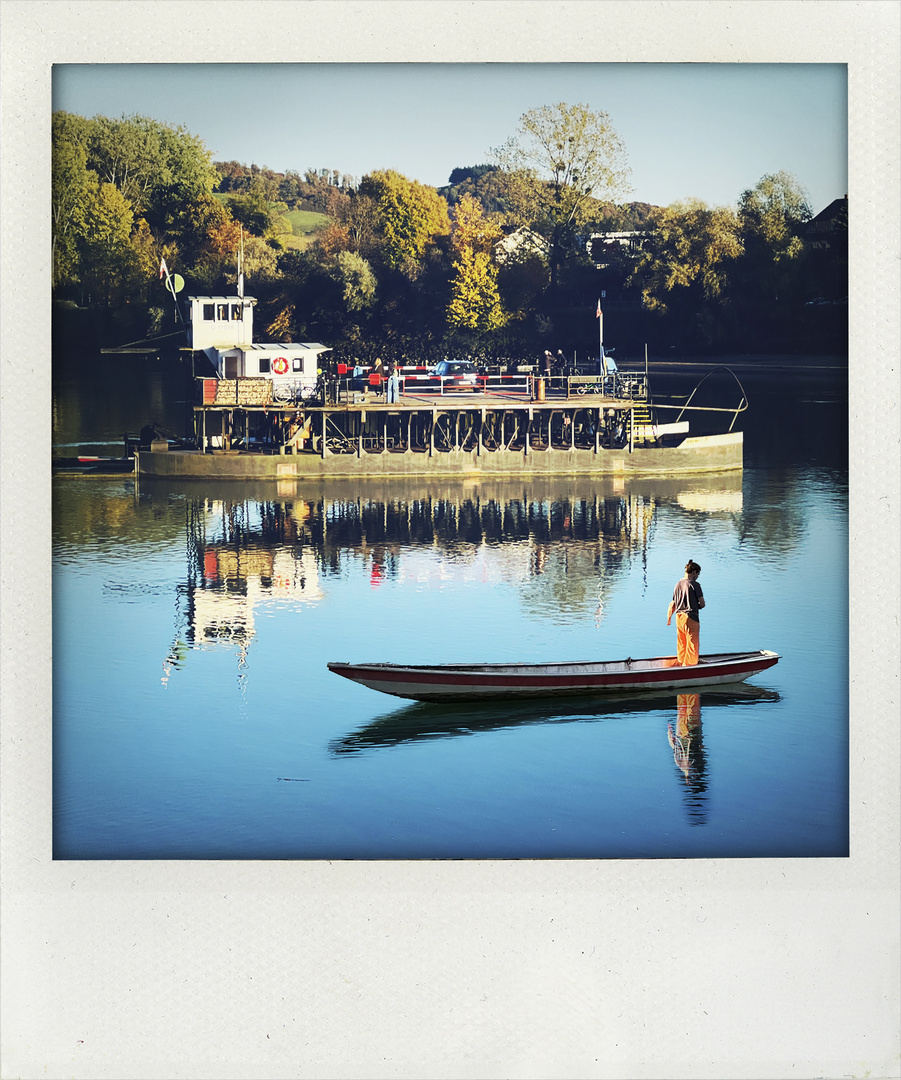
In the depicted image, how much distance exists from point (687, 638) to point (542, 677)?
75 cm

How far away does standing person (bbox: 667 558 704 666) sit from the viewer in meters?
6.09

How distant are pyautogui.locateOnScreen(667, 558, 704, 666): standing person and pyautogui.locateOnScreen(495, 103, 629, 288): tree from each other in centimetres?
233

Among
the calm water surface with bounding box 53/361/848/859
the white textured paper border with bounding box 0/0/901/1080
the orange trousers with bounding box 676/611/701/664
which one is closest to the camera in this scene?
the white textured paper border with bounding box 0/0/901/1080

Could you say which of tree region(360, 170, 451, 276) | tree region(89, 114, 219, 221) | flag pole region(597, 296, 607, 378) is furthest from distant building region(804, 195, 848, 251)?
tree region(89, 114, 219, 221)

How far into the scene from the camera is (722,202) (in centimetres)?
696

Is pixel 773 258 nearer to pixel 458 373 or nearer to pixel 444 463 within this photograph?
pixel 458 373

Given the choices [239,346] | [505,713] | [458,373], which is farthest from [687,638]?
[239,346]

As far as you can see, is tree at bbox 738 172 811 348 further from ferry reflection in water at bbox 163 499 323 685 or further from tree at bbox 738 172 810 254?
ferry reflection in water at bbox 163 499 323 685

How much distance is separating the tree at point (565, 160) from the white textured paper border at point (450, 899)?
98 cm

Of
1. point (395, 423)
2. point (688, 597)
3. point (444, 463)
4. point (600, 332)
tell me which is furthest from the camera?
point (395, 423)

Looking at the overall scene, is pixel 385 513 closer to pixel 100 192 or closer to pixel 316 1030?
pixel 100 192

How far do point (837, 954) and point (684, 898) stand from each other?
0.64 meters

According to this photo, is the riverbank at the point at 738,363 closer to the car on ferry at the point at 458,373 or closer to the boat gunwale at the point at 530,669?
the car on ferry at the point at 458,373

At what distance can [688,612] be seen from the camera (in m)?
6.12
